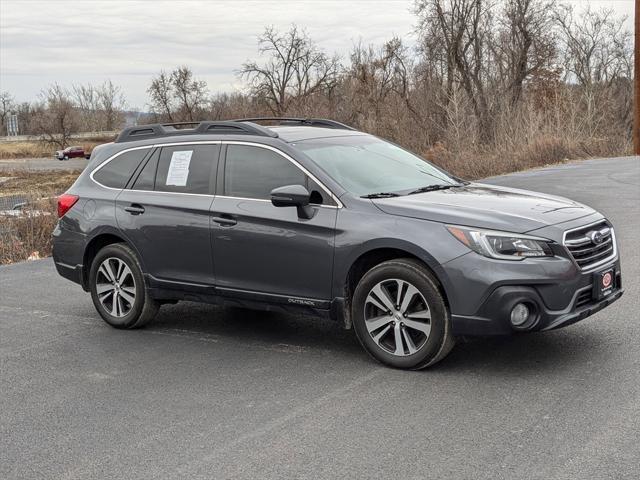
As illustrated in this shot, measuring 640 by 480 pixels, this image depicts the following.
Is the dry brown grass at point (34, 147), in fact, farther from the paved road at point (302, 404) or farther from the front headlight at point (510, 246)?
the front headlight at point (510, 246)

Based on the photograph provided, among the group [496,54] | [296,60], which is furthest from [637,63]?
[296,60]

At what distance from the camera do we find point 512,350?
6164mm

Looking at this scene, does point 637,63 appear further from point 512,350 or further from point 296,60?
point 296,60

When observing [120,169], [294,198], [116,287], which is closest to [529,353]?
[294,198]

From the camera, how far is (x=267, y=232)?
6.33 metres

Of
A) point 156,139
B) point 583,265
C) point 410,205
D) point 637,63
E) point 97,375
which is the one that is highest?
point 637,63

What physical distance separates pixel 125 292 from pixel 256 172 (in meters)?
1.79

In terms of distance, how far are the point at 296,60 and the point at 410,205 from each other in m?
69.0

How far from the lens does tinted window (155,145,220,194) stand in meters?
6.89

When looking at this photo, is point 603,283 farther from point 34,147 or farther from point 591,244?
point 34,147

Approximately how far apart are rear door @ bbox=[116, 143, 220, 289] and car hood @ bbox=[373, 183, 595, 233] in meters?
1.62

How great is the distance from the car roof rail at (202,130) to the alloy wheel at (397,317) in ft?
5.45

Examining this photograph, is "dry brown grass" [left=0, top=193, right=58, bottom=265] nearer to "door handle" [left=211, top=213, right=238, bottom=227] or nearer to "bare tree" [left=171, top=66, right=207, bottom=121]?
"door handle" [left=211, top=213, right=238, bottom=227]

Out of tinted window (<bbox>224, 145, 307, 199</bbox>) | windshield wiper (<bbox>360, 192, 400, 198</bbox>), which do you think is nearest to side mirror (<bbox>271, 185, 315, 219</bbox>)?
tinted window (<bbox>224, 145, 307, 199</bbox>)
